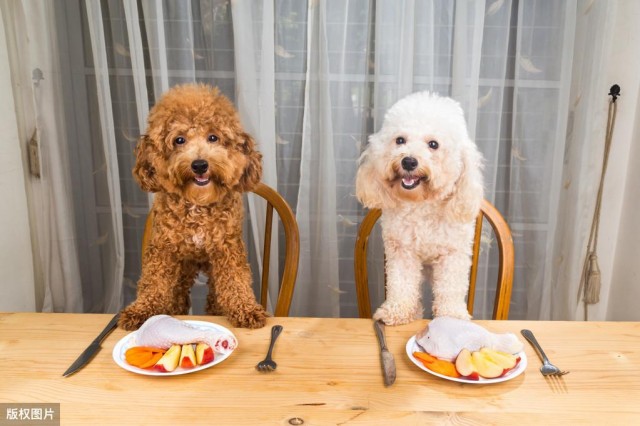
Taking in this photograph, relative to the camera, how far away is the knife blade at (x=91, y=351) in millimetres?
826

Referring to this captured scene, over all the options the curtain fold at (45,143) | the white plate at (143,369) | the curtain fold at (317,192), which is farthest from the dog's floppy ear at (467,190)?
the curtain fold at (45,143)

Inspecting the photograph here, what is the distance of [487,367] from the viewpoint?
2.60 feet

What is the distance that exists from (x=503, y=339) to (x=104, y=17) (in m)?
1.57

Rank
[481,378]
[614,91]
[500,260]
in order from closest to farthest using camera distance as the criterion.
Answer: [481,378]
[500,260]
[614,91]

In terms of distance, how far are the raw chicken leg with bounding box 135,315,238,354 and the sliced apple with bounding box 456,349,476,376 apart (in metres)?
0.41

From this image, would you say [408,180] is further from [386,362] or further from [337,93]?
[337,93]

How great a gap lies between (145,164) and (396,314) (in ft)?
2.08

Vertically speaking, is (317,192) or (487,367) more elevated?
(317,192)

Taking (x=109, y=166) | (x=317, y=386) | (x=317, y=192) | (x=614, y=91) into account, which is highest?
(x=614, y=91)

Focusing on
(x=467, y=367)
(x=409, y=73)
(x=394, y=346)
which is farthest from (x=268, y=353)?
(x=409, y=73)

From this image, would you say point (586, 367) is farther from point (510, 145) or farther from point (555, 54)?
point (555, 54)

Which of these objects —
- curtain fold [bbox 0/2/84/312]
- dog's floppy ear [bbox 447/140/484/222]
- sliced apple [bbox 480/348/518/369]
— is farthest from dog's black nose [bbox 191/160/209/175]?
curtain fold [bbox 0/2/84/312]

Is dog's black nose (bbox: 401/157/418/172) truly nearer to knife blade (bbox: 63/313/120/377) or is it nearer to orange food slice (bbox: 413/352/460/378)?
orange food slice (bbox: 413/352/460/378)

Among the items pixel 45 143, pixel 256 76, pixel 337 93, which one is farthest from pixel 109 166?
pixel 337 93
